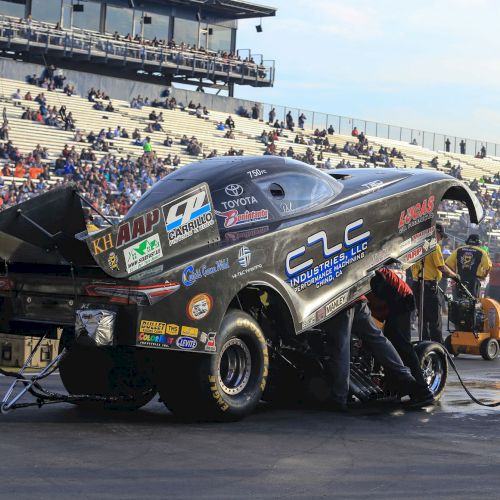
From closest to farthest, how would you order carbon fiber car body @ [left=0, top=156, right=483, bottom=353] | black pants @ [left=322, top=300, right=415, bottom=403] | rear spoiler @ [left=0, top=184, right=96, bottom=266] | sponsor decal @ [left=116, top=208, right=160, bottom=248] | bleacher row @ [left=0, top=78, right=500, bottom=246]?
sponsor decal @ [left=116, top=208, right=160, bottom=248], carbon fiber car body @ [left=0, top=156, right=483, bottom=353], rear spoiler @ [left=0, top=184, right=96, bottom=266], black pants @ [left=322, top=300, right=415, bottom=403], bleacher row @ [left=0, top=78, right=500, bottom=246]

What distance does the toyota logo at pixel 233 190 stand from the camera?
971cm

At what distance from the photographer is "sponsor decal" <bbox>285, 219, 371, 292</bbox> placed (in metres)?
9.83

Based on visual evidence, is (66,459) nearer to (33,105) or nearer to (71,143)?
(71,143)

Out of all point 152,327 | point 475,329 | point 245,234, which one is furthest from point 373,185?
point 475,329

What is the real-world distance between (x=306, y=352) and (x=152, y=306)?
2.25 metres

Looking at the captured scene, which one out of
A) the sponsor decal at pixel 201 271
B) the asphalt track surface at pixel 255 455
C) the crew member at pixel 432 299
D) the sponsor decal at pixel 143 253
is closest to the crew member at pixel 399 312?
the asphalt track surface at pixel 255 455

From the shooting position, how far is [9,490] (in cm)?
625

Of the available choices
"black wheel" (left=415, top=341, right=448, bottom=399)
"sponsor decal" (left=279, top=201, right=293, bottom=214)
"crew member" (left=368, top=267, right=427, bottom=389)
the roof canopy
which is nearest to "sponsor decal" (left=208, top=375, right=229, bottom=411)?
"sponsor decal" (left=279, top=201, right=293, bottom=214)

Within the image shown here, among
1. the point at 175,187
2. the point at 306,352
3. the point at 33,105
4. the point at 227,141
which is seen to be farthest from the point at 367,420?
the point at 227,141

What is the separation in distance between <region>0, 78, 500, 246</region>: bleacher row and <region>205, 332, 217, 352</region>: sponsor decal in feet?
70.7

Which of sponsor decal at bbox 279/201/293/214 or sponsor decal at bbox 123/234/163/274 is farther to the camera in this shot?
sponsor decal at bbox 279/201/293/214

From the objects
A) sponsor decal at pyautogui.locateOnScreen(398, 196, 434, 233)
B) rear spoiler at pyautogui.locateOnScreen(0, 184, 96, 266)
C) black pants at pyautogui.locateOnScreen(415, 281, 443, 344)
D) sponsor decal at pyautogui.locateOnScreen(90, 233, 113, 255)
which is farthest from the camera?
black pants at pyautogui.locateOnScreen(415, 281, 443, 344)

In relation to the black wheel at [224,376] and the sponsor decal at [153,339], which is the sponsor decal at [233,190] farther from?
the sponsor decal at [153,339]

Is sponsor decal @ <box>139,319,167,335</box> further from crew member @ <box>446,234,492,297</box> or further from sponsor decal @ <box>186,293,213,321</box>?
crew member @ <box>446,234,492,297</box>
